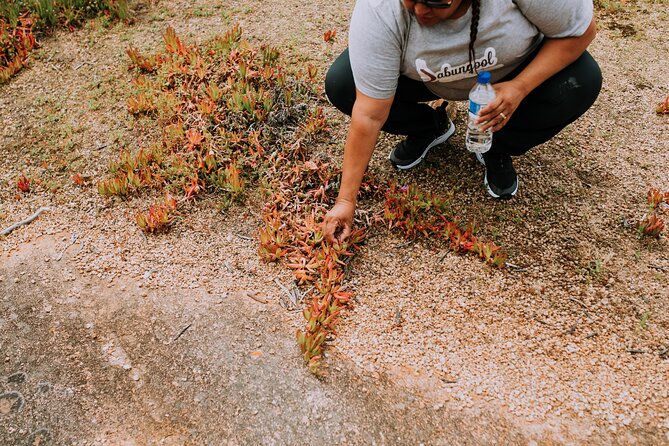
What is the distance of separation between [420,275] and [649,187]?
7.43 feet

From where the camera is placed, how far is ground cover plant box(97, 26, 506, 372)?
160 inches

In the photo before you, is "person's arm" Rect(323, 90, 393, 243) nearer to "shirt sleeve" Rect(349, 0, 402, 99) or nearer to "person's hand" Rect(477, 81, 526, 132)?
"shirt sleeve" Rect(349, 0, 402, 99)

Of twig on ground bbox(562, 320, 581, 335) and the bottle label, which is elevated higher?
the bottle label

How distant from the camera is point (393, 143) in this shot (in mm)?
5117

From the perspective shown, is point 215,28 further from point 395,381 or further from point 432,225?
point 395,381

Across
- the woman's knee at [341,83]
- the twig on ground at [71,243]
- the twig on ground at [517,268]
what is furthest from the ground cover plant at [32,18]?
the twig on ground at [517,268]

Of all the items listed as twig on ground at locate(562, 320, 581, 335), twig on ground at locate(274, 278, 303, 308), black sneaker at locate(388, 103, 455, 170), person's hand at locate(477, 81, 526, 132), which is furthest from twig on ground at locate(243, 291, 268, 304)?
twig on ground at locate(562, 320, 581, 335)

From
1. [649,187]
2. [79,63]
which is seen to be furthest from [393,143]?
[79,63]

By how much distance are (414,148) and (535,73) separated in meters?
1.42

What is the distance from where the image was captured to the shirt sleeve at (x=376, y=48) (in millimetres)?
3162

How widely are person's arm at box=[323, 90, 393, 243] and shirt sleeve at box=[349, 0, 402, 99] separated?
0.09m

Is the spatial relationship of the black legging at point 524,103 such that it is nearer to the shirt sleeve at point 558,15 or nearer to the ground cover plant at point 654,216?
the shirt sleeve at point 558,15

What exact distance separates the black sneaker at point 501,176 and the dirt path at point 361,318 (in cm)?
11

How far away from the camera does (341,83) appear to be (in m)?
4.11
